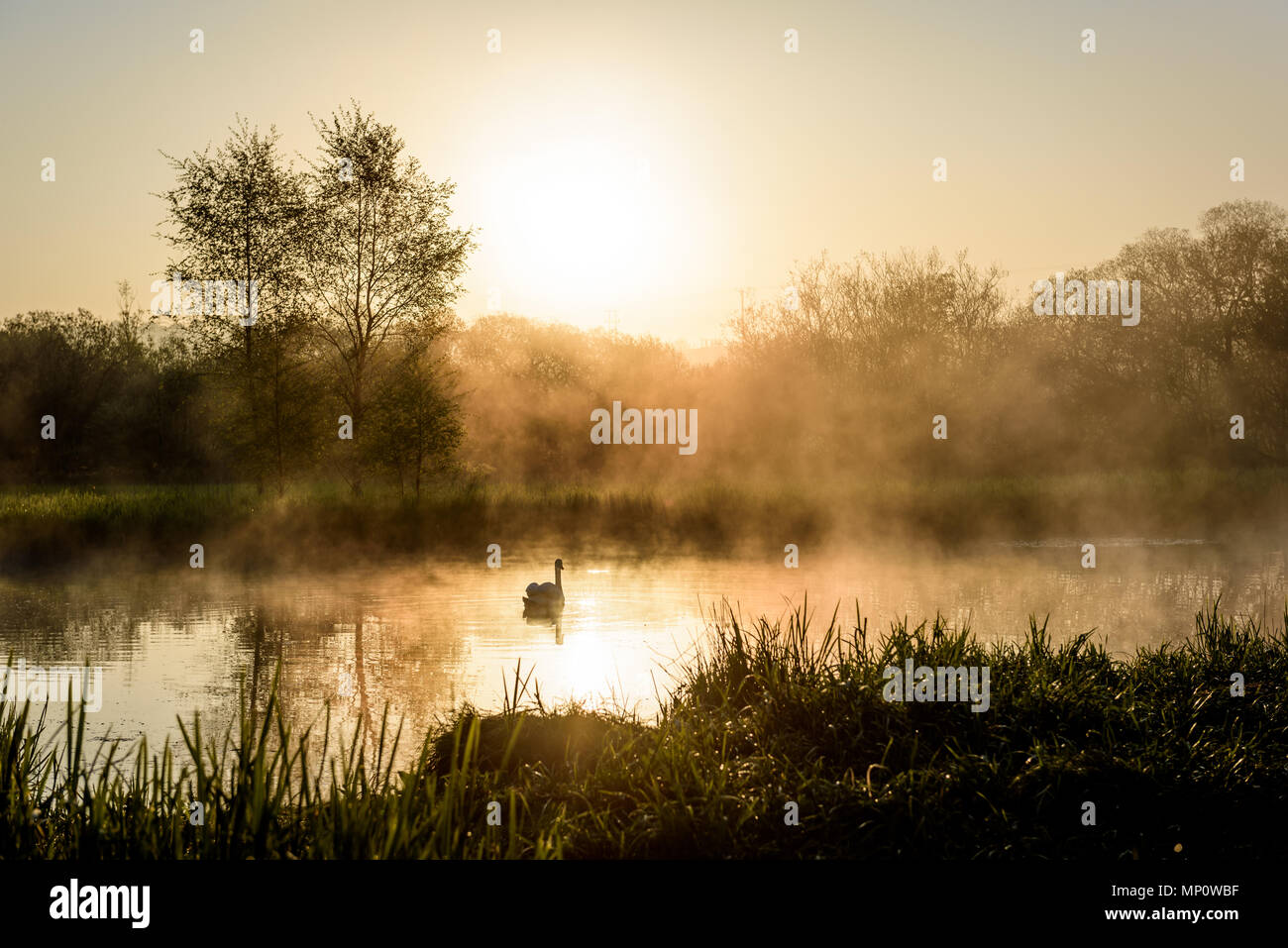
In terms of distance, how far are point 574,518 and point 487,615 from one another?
1171 cm

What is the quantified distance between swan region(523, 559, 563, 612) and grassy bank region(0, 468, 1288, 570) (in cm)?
853

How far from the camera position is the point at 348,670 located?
1248 cm

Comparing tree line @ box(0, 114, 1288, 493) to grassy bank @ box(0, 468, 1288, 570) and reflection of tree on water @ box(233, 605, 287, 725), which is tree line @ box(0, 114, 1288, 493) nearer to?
grassy bank @ box(0, 468, 1288, 570)

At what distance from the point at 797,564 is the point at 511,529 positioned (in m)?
8.09

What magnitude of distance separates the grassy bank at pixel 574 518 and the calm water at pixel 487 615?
290 cm

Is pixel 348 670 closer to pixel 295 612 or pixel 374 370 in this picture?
pixel 295 612

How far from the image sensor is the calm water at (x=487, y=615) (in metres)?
11.4

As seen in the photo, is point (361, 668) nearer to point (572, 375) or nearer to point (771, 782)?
point (771, 782)

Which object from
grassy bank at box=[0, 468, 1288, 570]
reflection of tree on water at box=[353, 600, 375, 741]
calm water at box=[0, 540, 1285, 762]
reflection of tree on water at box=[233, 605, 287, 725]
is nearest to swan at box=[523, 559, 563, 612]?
calm water at box=[0, 540, 1285, 762]

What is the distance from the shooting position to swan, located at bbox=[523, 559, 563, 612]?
16.2 m

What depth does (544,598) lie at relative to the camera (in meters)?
16.3

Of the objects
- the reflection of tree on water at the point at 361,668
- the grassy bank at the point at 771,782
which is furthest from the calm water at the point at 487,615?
the grassy bank at the point at 771,782

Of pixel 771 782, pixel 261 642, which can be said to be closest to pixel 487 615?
pixel 261 642
